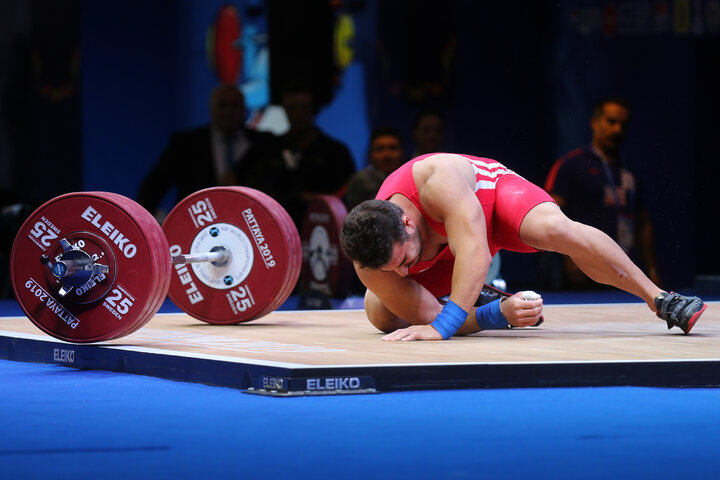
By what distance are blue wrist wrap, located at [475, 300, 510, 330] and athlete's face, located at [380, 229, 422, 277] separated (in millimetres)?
352

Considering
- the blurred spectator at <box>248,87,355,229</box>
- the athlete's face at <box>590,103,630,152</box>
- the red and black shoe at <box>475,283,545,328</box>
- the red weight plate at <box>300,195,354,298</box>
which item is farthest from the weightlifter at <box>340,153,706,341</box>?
the athlete's face at <box>590,103,630,152</box>

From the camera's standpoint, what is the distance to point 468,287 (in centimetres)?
371

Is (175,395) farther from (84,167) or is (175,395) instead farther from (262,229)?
(84,167)

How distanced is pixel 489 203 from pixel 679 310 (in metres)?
0.73

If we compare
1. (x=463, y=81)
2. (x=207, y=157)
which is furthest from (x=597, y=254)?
(x=463, y=81)

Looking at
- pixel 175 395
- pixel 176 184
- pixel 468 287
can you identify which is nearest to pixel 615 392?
pixel 468 287

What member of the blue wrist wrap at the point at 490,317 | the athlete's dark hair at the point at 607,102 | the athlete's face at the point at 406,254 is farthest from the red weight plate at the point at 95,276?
the athlete's dark hair at the point at 607,102

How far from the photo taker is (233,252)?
4742 millimetres

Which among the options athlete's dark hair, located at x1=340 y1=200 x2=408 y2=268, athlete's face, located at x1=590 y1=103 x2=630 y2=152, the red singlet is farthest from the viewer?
athlete's face, located at x1=590 y1=103 x2=630 y2=152

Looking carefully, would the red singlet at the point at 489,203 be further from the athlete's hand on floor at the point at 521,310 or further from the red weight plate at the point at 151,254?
the red weight plate at the point at 151,254

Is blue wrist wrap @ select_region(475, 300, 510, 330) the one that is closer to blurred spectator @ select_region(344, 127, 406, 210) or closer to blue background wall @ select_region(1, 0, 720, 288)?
blurred spectator @ select_region(344, 127, 406, 210)

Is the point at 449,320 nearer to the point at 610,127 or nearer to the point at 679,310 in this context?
the point at 679,310

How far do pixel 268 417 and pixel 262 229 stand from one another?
199 centimetres

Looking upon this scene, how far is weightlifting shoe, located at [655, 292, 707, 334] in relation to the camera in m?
4.05
